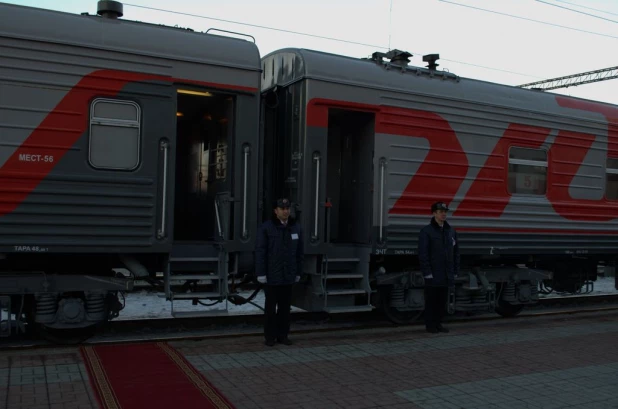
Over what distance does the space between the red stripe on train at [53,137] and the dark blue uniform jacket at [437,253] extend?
4.51 meters

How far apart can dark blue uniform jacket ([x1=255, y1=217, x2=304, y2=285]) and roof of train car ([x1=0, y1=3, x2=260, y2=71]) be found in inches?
84.4

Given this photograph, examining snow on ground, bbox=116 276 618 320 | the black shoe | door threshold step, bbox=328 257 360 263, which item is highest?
door threshold step, bbox=328 257 360 263

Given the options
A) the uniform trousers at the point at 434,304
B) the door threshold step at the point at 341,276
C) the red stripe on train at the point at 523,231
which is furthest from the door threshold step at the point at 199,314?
the red stripe on train at the point at 523,231

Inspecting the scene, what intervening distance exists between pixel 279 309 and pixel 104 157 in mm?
2803

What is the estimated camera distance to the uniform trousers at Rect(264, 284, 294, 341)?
7.79m

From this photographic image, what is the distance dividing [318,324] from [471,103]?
4271 mm

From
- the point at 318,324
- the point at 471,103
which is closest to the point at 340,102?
the point at 471,103

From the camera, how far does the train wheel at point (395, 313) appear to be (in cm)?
962

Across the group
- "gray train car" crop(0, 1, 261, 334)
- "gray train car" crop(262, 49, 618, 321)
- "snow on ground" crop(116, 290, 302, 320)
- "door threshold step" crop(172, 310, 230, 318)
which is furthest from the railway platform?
"snow on ground" crop(116, 290, 302, 320)

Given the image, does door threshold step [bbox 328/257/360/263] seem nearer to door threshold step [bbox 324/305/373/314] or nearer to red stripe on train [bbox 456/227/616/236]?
door threshold step [bbox 324/305/373/314]

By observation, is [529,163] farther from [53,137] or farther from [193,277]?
[53,137]

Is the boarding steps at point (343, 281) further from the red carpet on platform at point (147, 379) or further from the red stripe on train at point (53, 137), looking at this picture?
the red stripe on train at point (53, 137)

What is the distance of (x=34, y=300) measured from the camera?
7273 millimetres

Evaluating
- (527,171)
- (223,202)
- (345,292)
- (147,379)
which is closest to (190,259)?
(223,202)
